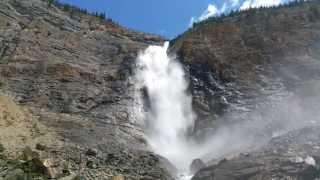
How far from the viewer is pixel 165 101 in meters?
50.0

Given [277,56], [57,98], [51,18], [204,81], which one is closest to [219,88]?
[204,81]

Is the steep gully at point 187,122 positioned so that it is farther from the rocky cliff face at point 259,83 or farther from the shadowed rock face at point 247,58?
the shadowed rock face at point 247,58

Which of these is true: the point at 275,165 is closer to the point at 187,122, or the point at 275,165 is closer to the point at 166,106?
the point at 187,122

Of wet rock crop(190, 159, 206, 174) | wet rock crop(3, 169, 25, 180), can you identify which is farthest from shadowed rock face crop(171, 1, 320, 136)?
wet rock crop(3, 169, 25, 180)

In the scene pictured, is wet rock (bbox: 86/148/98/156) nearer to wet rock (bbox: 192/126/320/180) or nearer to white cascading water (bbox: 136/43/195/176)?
white cascading water (bbox: 136/43/195/176)

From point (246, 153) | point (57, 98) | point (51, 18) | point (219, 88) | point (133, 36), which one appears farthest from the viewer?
point (133, 36)

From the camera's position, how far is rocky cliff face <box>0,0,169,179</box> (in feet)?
109

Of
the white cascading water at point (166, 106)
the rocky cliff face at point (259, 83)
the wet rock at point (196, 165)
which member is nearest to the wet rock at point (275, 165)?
the rocky cliff face at point (259, 83)

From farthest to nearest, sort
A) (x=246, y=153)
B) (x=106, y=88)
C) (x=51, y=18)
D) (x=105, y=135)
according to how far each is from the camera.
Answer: (x=51, y=18)
(x=106, y=88)
(x=105, y=135)
(x=246, y=153)

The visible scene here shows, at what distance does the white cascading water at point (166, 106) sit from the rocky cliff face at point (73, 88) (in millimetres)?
1463

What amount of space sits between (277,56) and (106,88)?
49.5 feet

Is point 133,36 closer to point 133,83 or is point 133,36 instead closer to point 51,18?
point 51,18

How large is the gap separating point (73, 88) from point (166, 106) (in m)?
7.85

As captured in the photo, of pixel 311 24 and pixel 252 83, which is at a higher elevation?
pixel 311 24
